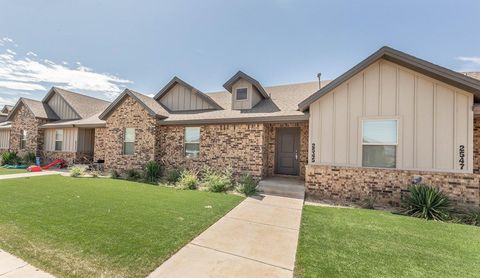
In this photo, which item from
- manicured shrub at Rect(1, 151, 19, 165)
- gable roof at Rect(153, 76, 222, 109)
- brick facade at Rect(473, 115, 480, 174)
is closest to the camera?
brick facade at Rect(473, 115, 480, 174)

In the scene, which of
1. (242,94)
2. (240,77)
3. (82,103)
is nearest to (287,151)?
(242,94)

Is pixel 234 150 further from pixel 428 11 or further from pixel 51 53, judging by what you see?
pixel 51 53

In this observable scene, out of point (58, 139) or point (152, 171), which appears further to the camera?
point (58, 139)

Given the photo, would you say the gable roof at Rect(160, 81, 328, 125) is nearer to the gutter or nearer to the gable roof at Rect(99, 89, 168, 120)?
the gutter

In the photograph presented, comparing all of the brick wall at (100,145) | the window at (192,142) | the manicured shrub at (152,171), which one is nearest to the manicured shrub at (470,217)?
the window at (192,142)

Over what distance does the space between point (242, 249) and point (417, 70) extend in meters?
7.80

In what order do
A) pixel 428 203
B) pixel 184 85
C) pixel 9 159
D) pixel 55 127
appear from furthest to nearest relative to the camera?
pixel 9 159, pixel 55 127, pixel 184 85, pixel 428 203

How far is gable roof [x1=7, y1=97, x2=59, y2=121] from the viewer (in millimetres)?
16705

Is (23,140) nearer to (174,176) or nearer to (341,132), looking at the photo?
(174,176)

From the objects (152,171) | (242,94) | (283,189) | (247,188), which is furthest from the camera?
(242,94)

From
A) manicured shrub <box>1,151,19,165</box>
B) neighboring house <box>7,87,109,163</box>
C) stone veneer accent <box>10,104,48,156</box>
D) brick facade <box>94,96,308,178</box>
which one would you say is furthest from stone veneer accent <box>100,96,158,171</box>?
manicured shrub <box>1,151,19,165</box>

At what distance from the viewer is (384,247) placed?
3.91 meters

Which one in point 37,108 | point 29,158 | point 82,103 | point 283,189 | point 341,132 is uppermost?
point 82,103

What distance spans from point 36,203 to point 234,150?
7112mm
